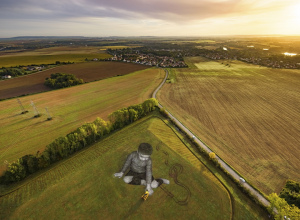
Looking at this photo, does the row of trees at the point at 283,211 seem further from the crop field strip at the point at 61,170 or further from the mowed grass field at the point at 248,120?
the crop field strip at the point at 61,170

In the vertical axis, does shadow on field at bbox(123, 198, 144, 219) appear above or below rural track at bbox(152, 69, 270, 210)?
above

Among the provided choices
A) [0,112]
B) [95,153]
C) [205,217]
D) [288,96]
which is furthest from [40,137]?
[288,96]

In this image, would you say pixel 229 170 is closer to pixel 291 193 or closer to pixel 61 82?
pixel 291 193

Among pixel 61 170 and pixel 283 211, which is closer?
pixel 283 211

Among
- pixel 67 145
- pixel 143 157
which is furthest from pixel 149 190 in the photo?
pixel 67 145

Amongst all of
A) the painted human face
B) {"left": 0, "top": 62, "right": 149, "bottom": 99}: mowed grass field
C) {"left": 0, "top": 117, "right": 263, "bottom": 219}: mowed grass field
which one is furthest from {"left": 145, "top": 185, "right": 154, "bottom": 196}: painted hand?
{"left": 0, "top": 62, "right": 149, "bottom": 99}: mowed grass field

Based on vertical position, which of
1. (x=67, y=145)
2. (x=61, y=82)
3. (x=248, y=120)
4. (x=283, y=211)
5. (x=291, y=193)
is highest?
(x=61, y=82)

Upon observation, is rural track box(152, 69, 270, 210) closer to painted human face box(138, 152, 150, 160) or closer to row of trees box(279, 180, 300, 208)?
row of trees box(279, 180, 300, 208)
